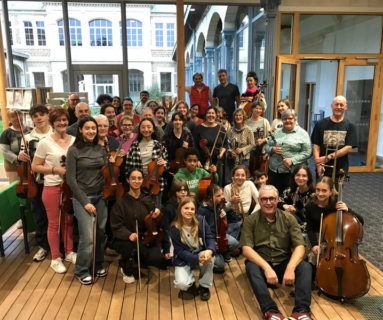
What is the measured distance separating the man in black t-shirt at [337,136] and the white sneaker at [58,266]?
8.31ft

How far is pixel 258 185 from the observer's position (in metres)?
3.28

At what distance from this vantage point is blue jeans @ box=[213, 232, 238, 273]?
2.73 m

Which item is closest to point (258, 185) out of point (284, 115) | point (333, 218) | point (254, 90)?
point (284, 115)

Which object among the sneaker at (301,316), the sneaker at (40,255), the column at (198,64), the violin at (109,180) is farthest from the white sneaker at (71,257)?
the column at (198,64)

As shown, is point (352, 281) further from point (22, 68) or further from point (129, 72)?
point (22, 68)

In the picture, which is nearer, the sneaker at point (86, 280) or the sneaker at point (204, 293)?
the sneaker at point (204, 293)

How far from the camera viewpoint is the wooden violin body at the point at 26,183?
9.15 feet

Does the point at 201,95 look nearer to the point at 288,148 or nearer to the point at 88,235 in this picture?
the point at 288,148

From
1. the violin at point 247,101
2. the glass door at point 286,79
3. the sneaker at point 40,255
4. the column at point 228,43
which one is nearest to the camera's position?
the sneaker at point 40,255

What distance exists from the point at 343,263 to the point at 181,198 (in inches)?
49.7

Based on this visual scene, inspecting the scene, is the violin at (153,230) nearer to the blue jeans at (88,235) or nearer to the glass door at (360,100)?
the blue jeans at (88,235)

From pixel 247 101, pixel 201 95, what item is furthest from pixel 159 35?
pixel 247 101

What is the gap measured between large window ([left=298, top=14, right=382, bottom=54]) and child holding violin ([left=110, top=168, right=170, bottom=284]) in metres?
4.40

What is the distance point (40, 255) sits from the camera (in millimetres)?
3018
